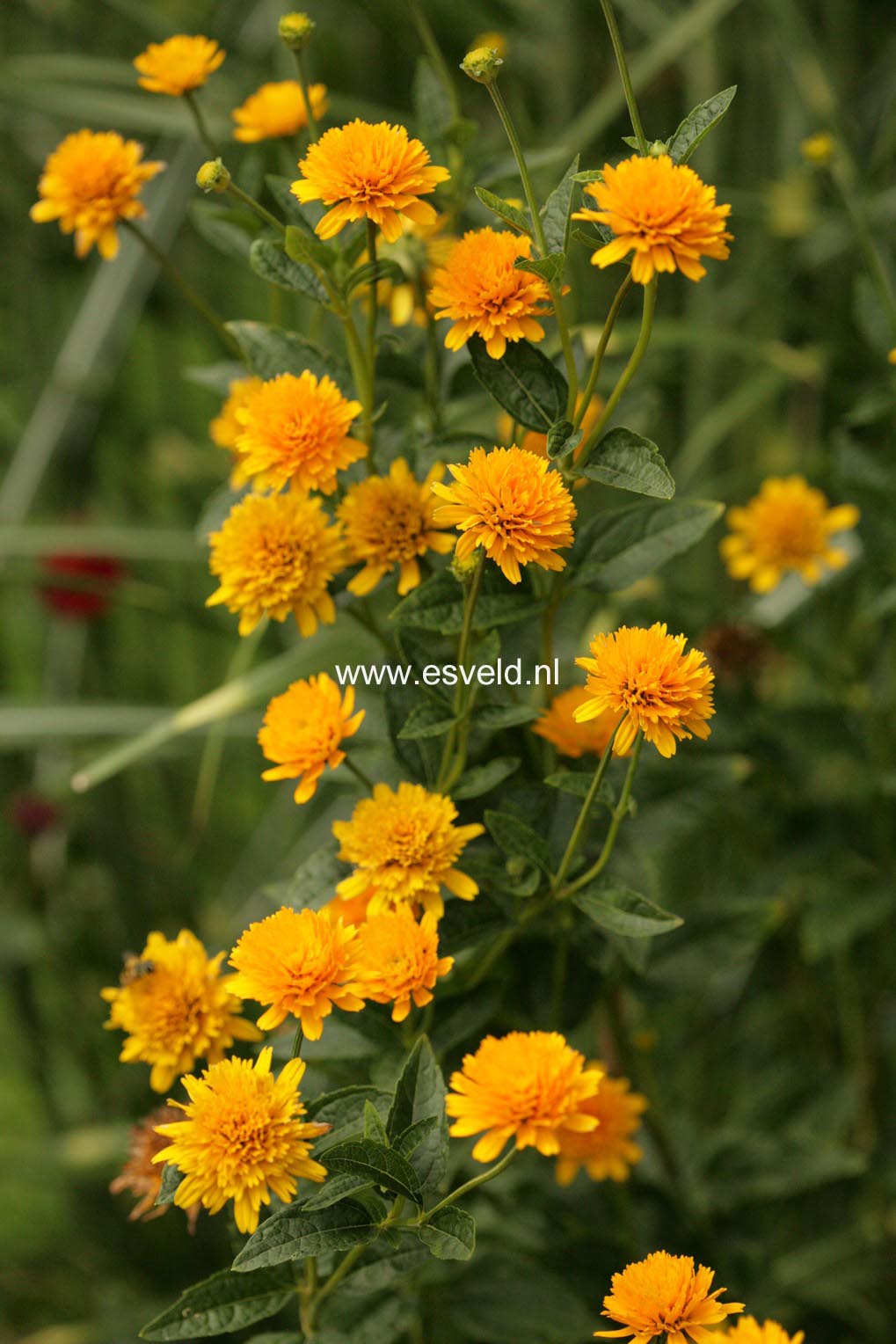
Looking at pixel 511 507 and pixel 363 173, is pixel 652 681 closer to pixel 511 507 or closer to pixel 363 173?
pixel 511 507

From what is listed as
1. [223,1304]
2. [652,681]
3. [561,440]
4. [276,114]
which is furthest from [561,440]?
[223,1304]

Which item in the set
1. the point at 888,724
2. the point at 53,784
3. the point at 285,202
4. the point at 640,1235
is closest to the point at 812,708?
the point at 888,724

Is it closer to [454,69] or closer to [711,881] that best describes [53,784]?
[711,881]

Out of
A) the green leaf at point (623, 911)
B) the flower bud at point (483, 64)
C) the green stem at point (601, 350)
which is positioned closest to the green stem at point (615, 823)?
the green leaf at point (623, 911)

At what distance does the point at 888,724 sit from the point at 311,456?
40 cm

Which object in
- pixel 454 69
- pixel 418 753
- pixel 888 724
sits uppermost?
pixel 454 69

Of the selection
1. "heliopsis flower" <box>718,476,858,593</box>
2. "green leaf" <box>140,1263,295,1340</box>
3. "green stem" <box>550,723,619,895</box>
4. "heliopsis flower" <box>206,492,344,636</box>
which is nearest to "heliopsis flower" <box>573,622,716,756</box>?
"green stem" <box>550,723,619,895</box>

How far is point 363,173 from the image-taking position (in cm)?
43

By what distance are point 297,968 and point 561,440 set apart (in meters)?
0.19

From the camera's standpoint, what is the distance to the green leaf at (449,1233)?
402 mm

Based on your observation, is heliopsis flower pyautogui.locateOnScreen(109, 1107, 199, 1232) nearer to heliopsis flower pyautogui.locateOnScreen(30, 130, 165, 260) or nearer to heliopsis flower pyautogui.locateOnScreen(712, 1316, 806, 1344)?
heliopsis flower pyautogui.locateOnScreen(712, 1316, 806, 1344)

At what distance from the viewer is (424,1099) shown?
0.44 meters

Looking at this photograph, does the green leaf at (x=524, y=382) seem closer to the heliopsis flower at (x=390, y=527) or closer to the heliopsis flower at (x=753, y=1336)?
the heliopsis flower at (x=390, y=527)

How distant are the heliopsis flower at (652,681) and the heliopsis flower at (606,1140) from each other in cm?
19
